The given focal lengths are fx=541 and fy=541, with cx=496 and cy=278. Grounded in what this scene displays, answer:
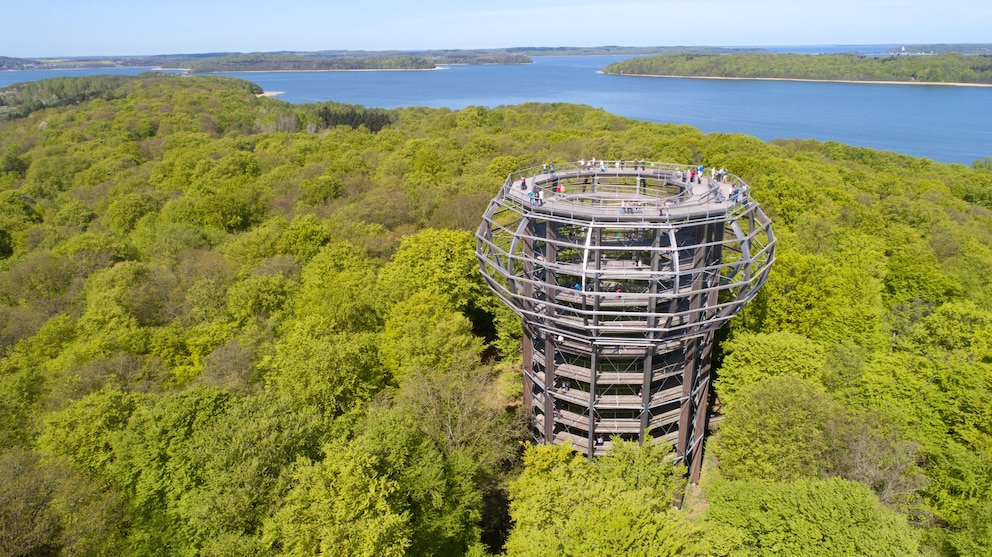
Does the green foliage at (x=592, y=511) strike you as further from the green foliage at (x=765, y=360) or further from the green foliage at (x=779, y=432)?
the green foliage at (x=765, y=360)

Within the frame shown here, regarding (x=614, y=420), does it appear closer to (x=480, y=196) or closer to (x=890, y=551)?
(x=890, y=551)

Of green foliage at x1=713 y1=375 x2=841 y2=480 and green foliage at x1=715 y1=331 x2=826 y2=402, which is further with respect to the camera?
green foliage at x1=715 y1=331 x2=826 y2=402

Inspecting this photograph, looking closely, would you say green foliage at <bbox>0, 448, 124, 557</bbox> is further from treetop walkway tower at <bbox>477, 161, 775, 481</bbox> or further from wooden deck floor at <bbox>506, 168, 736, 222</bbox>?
wooden deck floor at <bbox>506, 168, 736, 222</bbox>

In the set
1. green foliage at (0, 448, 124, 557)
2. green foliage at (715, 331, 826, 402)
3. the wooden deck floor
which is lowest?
green foliage at (0, 448, 124, 557)

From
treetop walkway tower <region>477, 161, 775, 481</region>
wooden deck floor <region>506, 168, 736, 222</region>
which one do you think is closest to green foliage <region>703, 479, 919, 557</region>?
treetop walkway tower <region>477, 161, 775, 481</region>

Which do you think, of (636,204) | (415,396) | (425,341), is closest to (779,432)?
(636,204)

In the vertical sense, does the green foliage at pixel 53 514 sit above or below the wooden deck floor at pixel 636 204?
below

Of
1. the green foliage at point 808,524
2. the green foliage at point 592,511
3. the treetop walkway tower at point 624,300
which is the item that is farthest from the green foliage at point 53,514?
the green foliage at point 808,524
